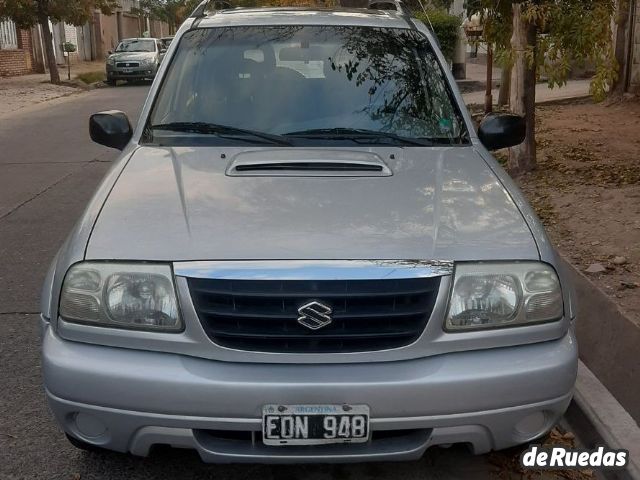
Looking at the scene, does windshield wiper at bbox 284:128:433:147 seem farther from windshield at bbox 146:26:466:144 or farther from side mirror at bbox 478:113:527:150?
side mirror at bbox 478:113:527:150

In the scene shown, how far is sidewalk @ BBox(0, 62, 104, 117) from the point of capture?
62.1 ft

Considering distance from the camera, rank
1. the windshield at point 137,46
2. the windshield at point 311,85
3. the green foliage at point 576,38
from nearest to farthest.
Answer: the windshield at point 311,85 < the green foliage at point 576,38 < the windshield at point 137,46

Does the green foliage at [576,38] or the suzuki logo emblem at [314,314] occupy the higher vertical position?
the green foliage at [576,38]

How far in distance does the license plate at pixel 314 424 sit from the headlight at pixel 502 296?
1.44ft

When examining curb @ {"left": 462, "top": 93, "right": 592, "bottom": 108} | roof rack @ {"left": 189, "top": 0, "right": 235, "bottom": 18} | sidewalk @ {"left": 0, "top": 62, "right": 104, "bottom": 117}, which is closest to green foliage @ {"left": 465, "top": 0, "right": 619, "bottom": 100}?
roof rack @ {"left": 189, "top": 0, "right": 235, "bottom": 18}

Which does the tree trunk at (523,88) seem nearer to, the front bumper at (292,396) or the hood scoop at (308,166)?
the hood scoop at (308,166)

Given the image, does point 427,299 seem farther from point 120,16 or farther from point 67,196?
point 120,16

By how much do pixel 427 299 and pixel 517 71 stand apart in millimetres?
5896

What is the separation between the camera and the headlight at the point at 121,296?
100 inches

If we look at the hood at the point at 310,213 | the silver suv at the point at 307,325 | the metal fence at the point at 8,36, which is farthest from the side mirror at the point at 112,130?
the metal fence at the point at 8,36

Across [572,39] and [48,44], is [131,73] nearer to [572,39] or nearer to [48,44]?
[48,44]

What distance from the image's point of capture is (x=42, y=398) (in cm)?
371

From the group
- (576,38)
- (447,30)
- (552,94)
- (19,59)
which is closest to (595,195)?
(576,38)

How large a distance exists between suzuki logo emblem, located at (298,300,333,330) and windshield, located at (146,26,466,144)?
1.32m
